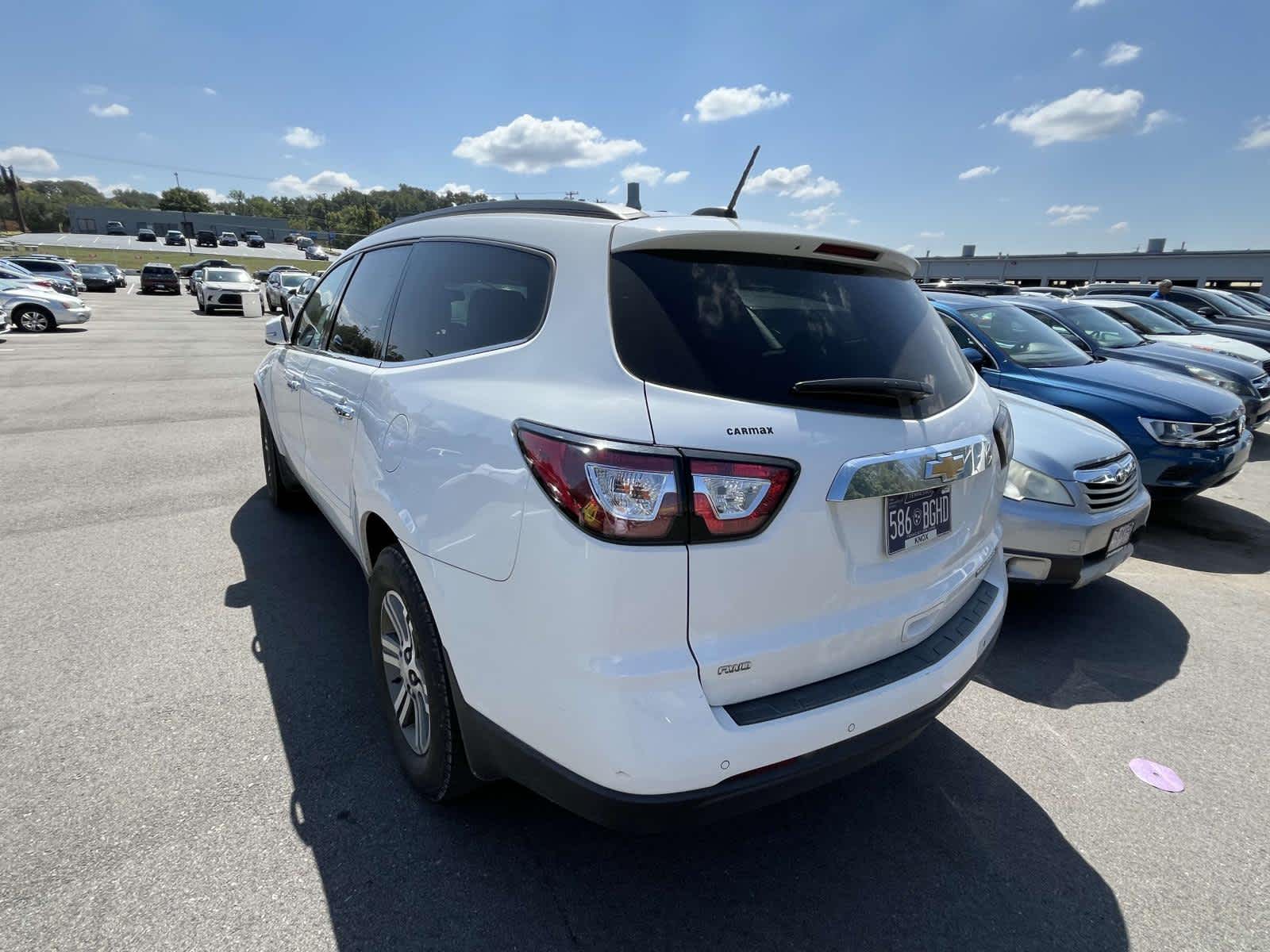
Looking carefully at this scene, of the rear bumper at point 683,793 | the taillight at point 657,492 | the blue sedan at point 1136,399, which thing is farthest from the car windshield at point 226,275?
the taillight at point 657,492

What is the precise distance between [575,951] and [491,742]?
2.01ft

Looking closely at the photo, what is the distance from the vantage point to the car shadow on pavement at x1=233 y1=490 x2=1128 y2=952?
196cm

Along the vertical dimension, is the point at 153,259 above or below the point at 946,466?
above

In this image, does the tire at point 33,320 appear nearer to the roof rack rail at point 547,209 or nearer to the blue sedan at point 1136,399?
the roof rack rail at point 547,209

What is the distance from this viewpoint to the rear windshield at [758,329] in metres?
1.73

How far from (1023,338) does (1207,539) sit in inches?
86.1

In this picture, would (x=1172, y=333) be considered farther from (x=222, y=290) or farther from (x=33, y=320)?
(x=222, y=290)

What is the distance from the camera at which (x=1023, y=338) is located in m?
6.25

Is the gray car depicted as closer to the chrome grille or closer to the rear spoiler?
the chrome grille

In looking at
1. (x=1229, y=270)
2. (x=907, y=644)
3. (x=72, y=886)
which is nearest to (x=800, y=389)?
(x=907, y=644)

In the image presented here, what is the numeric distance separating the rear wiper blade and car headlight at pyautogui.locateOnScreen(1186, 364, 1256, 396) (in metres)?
7.42

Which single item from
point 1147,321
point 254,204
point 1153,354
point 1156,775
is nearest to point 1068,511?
point 1156,775

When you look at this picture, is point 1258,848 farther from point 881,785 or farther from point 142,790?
point 142,790

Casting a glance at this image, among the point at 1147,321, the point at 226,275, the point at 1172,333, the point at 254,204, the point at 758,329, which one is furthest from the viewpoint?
the point at 254,204
